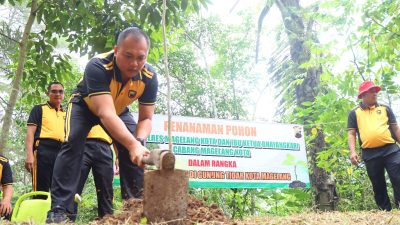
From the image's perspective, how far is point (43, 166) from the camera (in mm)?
4293

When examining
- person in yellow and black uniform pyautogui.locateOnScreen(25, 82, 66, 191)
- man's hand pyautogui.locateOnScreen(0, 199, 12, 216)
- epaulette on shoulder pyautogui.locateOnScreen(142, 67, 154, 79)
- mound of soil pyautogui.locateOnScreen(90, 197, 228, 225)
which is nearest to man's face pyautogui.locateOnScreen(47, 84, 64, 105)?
person in yellow and black uniform pyautogui.locateOnScreen(25, 82, 66, 191)

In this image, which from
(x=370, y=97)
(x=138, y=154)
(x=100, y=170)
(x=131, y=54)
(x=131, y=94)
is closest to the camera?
(x=138, y=154)

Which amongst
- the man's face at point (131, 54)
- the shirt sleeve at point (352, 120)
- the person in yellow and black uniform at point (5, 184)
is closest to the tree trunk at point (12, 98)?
the person in yellow and black uniform at point (5, 184)

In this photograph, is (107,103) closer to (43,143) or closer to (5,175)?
(43,143)

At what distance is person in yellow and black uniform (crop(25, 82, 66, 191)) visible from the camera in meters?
4.30

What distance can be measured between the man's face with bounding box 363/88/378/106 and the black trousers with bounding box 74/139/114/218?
9.55ft

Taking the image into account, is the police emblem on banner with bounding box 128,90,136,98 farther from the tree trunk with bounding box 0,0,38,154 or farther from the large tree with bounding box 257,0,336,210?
the large tree with bounding box 257,0,336,210

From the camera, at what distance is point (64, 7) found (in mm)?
4293

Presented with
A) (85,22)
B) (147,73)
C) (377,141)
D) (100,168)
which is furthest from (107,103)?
(377,141)

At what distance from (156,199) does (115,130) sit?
49cm

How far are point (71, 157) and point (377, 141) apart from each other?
3.29m

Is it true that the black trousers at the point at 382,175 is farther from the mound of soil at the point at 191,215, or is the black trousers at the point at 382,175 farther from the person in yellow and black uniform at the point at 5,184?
the person in yellow and black uniform at the point at 5,184

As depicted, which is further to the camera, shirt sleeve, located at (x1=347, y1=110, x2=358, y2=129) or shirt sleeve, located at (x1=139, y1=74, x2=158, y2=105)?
shirt sleeve, located at (x1=347, y1=110, x2=358, y2=129)

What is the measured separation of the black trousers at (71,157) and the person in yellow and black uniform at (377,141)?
309 centimetres
